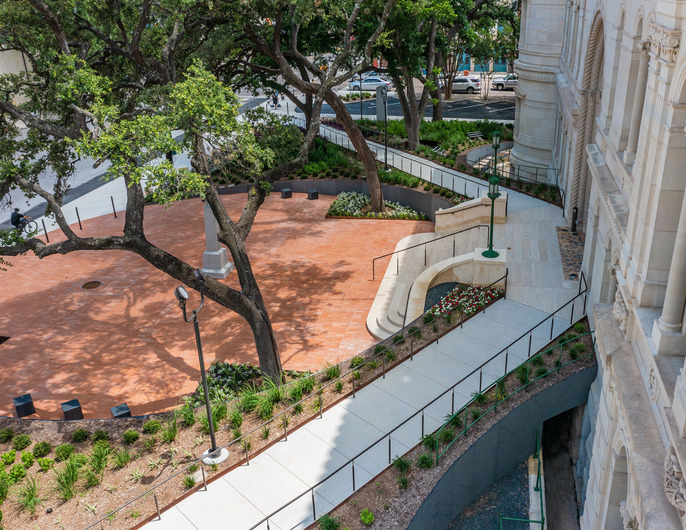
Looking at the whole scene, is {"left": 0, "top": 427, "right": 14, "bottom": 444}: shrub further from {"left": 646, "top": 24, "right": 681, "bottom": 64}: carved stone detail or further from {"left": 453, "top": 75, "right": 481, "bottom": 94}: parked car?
{"left": 453, "top": 75, "right": 481, "bottom": 94}: parked car

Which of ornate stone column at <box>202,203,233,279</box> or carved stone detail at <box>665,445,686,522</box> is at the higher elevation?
carved stone detail at <box>665,445,686,522</box>

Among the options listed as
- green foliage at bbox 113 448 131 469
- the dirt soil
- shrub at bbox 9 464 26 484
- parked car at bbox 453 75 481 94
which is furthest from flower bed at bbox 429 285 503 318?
parked car at bbox 453 75 481 94

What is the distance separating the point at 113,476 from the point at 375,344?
7506 millimetres

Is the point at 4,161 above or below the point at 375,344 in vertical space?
above

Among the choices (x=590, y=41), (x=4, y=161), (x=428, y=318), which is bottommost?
(x=428, y=318)

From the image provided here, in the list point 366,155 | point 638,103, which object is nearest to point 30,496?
point 638,103

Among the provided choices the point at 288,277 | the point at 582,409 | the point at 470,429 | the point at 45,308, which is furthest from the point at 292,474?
the point at 45,308

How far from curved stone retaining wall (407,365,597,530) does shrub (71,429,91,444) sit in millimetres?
7287

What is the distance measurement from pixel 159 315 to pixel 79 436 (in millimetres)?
6775

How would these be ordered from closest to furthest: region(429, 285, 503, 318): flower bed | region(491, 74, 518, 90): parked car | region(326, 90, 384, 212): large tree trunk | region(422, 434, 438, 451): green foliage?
region(422, 434, 438, 451): green foliage, region(429, 285, 503, 318): flower bed, region(326, 90, 384, 212): large tree trunk, region(491, 74, 518, 90): parked car

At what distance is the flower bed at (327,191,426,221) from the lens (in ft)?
90.3

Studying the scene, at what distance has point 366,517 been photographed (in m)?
11.6

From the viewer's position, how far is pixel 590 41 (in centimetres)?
1823

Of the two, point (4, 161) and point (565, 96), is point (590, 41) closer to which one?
point (565, 96)
